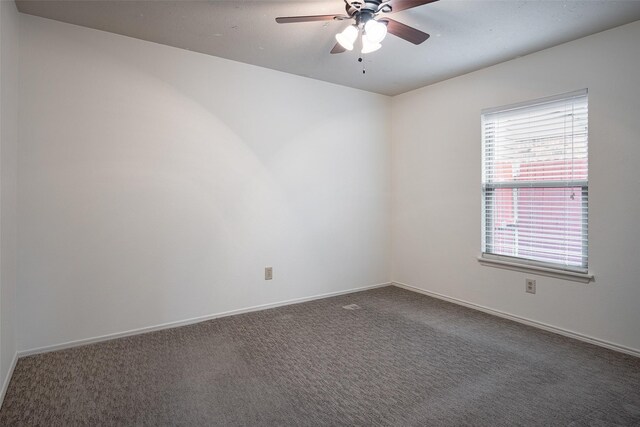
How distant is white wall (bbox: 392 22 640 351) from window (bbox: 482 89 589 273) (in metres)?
0.09

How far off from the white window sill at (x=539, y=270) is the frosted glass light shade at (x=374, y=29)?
2.39 meters

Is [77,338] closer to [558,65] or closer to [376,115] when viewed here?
[376,115]

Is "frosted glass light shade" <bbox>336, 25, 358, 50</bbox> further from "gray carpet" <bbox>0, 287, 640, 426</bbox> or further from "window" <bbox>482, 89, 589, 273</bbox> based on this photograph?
"gray carpet" <bbox>0, 287, 640, 426</bbox>

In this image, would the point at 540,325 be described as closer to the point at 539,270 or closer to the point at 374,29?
the point at 539,270

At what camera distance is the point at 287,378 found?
223cm

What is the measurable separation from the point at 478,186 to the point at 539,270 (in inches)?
38.3

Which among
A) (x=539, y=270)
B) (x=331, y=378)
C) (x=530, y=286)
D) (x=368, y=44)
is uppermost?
(x=368, y=44)

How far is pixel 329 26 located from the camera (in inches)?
101

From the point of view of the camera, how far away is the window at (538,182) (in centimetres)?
285

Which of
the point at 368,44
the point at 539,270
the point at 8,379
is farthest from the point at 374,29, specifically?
the point at 8,379

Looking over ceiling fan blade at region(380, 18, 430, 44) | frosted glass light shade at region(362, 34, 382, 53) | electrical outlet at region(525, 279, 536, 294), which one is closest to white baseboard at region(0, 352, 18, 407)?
frosted glass light shade at region(362, 34, 382, 53)

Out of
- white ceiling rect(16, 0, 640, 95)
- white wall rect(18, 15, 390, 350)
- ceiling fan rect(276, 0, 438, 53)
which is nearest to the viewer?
ceiling fan rect(276, 0, 438, 53)

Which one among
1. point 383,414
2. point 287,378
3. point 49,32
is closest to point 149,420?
point 287,378

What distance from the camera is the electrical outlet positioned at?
10.2 ft
